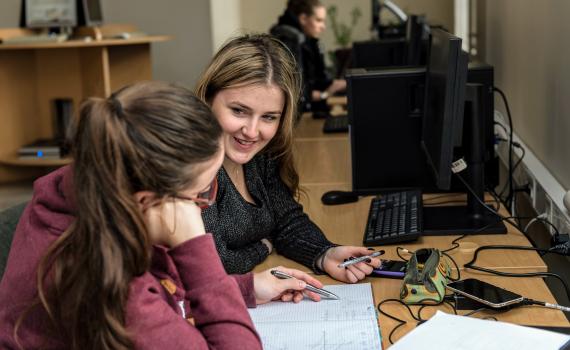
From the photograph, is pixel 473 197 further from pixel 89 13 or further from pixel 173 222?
pixel 89 13

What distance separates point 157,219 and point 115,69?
4586 mm

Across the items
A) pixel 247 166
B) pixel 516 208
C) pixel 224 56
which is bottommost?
pixel 516 208

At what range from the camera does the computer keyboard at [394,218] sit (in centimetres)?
183

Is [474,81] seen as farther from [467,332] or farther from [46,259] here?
[46,259]

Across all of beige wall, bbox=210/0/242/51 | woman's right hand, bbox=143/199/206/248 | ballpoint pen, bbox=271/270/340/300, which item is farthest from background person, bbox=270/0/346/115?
woman's right hand, bbox=143/199/206/248

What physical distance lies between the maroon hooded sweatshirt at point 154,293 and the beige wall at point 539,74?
136 centimetres

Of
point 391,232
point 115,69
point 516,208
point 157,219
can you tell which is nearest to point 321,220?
point 391,232

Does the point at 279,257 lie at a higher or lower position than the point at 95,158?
lower

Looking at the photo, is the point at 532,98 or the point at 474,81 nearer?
the point at 474,81

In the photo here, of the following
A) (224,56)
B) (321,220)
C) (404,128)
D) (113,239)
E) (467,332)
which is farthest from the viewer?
(404,128)

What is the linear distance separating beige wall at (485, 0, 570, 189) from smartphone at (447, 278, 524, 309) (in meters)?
0.83

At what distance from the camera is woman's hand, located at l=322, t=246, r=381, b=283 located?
5.20ft

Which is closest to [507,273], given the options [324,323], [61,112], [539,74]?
[324,323]

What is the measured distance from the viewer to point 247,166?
1.85m
